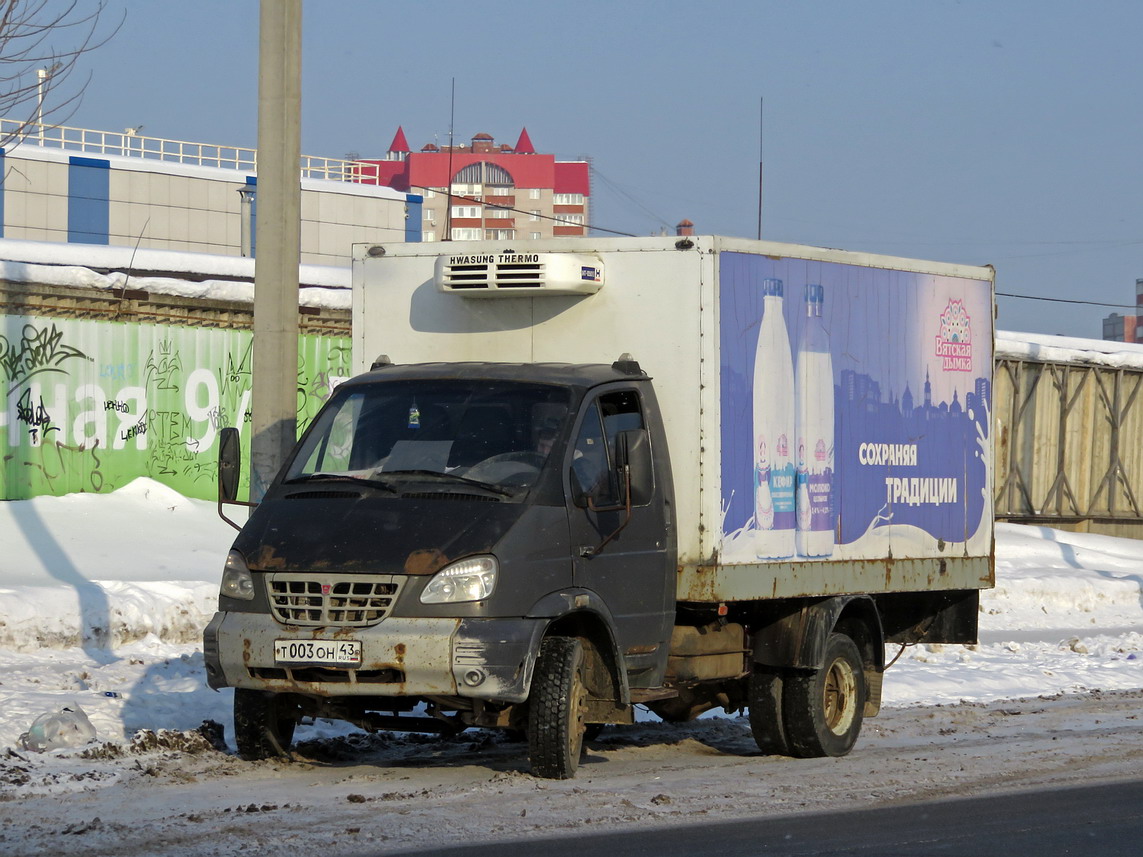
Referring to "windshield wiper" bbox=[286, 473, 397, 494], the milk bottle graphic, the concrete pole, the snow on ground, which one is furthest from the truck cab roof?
the snow on ground

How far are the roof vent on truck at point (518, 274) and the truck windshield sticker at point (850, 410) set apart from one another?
814 millimetres

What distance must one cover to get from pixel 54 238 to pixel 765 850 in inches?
2215

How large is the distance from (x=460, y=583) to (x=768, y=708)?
120 inches

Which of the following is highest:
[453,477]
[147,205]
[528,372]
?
[147,205]

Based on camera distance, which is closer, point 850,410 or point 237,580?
point 237,580

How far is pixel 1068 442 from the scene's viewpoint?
102 ft

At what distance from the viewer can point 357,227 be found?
66.1 m

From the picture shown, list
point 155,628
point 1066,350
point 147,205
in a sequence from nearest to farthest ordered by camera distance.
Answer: point 155,628
point 1066,350
point 147,205

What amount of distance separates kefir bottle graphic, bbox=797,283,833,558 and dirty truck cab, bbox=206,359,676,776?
122 cm

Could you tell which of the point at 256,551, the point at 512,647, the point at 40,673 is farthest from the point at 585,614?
the point at 40,673

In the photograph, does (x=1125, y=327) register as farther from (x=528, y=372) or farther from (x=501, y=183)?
(x=528, y=372)

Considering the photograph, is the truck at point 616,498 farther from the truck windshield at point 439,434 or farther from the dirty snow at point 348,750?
the dirty snow at point 348,750

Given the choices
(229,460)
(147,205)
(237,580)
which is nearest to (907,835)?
(237,580)

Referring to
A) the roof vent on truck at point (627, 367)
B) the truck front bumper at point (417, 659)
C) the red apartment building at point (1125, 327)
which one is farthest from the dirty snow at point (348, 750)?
the red apartment building at point (1125, 327)
